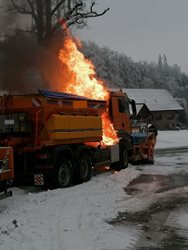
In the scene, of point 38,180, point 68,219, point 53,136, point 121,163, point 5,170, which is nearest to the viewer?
point 68,219

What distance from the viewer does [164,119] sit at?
250 feet

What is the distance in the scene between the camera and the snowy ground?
7414 millimetres

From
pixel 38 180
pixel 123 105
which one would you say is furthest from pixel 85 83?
pixel 38 180

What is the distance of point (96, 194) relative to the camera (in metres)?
12.1

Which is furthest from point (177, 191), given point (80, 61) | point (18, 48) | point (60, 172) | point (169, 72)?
point (169, 72)

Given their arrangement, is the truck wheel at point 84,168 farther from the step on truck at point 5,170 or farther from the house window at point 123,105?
the step on truck at point 5,170

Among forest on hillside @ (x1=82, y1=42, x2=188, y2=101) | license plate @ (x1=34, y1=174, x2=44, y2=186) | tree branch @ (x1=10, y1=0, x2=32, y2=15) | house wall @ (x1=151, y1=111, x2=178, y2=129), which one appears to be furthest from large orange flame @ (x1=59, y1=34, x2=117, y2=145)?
forest on hillside @ (x1=82, y1=42, x2=188, y2=101)

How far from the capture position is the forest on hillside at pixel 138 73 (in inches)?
3487

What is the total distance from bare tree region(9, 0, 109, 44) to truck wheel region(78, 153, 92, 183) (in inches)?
339

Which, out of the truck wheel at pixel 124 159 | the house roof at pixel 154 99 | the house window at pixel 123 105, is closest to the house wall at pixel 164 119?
the house roof at pixel 154 99

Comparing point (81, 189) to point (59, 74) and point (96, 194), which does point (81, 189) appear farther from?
point (59, 74)

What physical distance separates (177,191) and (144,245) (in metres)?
5.42

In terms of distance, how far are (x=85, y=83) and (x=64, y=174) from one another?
17.0 feet

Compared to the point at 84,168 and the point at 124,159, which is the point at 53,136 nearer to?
the point at 84,168
